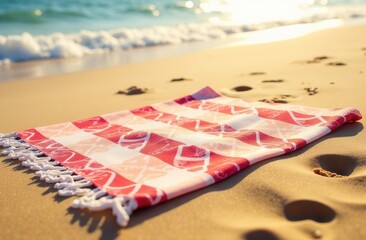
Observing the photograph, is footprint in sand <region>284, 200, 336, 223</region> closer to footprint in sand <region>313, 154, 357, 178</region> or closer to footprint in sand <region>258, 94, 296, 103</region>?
footprint in sand <region>313, 154, 357, 178</region>

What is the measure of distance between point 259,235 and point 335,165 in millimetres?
701

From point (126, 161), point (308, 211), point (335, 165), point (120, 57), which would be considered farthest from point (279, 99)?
point (120, 57)

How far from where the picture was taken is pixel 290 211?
4.74ft

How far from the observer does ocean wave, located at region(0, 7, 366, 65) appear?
5.73 metres

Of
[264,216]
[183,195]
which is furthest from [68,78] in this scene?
[264,216]

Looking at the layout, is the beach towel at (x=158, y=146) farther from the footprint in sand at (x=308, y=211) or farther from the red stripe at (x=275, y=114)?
the footprint in sand at (x=308, y=211)

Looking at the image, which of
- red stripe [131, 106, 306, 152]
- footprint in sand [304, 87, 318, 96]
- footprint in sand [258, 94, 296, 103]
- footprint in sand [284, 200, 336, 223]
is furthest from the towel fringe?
footprint in sand [304, 87, 318, 96]

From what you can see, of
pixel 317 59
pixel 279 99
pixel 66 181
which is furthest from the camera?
pixel 317 59

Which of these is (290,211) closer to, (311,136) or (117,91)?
(311,136)

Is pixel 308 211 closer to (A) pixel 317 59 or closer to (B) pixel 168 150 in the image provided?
(B) pixel 168 150

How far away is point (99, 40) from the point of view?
256 inches

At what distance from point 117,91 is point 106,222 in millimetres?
2180

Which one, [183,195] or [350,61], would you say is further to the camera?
[350,61]

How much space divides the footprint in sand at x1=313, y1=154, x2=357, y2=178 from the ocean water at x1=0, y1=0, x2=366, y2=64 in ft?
15.3
